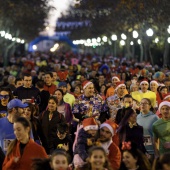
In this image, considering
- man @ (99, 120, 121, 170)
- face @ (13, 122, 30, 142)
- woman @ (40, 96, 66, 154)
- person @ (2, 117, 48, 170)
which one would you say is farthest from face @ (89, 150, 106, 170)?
woman @ (40, 96, 66, 154)

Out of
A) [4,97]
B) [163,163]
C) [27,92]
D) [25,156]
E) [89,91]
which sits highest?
[27,92]

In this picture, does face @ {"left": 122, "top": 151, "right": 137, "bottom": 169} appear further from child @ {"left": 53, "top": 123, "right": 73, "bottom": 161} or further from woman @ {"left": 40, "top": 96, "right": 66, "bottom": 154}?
woman @ {"left": 40, "top": 96, "right": 66, "bottom": 154}

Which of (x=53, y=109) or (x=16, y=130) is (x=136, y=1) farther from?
(x=16, y=130)

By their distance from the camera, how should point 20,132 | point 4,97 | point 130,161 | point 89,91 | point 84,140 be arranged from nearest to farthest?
1. point 130,161
2. point 20,132
3. point 84,140
4. point 4,97
5. point 89,91

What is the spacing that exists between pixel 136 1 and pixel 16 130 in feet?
93.3

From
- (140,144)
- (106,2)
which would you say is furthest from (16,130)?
(106,2)

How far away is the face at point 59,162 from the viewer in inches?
329

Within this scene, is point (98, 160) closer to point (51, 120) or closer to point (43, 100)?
point (51, 120)

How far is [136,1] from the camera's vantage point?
37000 mm

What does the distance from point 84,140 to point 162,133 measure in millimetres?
2207

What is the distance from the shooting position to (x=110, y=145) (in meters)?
10.4

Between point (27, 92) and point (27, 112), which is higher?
point (27, 92)

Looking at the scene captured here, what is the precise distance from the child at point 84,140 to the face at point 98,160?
1.59 meters

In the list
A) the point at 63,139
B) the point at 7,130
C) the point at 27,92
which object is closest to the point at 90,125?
the point at 7,130
